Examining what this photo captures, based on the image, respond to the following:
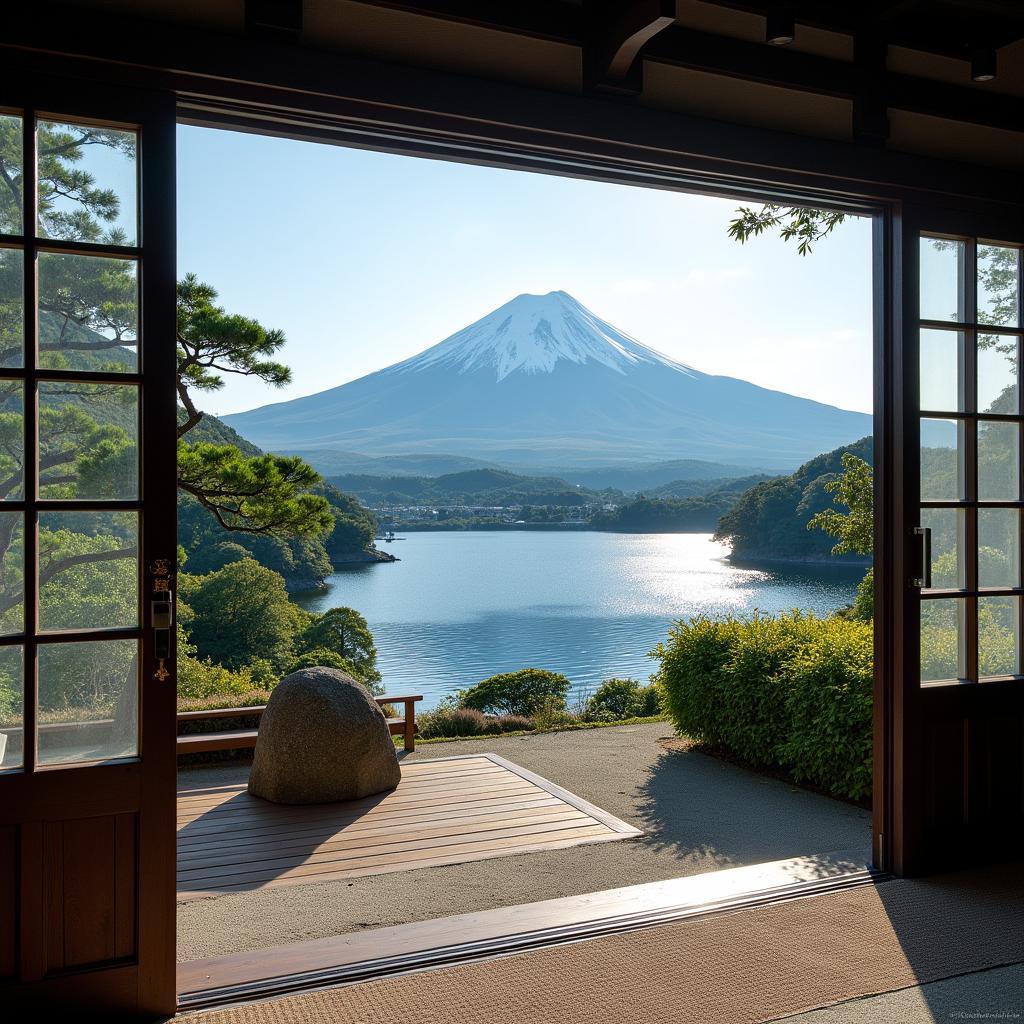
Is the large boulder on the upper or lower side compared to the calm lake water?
upper

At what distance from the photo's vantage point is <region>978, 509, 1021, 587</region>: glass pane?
10.6 ft

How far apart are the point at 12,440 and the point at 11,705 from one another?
603mm

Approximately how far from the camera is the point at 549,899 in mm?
3039

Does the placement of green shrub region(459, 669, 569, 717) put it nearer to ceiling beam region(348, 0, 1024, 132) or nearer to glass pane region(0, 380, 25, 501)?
ceiling beam region(348, 0, 1024, 132)

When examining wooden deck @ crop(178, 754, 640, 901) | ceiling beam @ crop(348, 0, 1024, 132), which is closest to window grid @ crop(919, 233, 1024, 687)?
ceiling beam @ crop(348, 0, 1024, 132)

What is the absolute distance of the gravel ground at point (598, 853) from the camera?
2932mm

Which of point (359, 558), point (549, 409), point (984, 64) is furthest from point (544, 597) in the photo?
point (549, 409)

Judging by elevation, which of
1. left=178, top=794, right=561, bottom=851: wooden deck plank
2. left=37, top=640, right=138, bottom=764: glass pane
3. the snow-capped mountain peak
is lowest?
left=178, top=794, right=561, bottom=851: wooden deck plank

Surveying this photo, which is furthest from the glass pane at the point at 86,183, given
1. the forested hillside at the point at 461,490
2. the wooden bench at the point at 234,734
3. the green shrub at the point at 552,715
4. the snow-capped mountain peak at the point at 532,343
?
the snow-capped mountain peak at the point at 532,343

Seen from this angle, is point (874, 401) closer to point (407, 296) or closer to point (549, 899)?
point (549, 899)

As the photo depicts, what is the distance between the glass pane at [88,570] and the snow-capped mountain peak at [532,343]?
222 feet

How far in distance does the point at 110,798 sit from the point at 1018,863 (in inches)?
116

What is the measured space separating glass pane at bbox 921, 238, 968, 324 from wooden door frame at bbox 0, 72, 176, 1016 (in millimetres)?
2468

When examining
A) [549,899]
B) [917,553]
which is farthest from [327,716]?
[917,553]
